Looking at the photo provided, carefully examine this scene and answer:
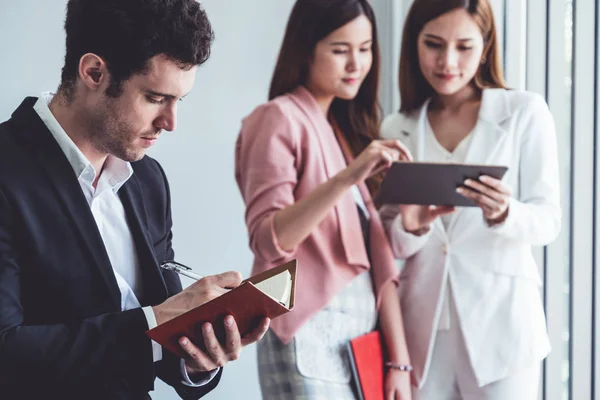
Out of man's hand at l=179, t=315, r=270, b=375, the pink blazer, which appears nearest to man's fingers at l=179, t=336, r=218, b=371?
man's hand at l=179, t=315, r=270, b=375

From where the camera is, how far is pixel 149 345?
1325mm

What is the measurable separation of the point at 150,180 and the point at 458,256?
3.10 ft

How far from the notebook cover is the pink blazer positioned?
0.14 meters

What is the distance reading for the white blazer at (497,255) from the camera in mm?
2092

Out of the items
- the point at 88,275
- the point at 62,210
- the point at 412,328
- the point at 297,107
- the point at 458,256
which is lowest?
the point at 412,328

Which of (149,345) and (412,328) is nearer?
(149,345)

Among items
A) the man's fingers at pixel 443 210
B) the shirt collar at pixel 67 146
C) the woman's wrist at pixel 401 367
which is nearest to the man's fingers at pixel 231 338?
the shirt collar at pixel 67 146

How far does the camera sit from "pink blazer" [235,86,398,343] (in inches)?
80.5

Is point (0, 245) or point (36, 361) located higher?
point (0, 245)

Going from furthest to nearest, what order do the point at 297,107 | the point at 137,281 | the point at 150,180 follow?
1. the point at 297,107
2. the point at 150,180
3. the point at 137,281

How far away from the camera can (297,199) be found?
2143 millimetres

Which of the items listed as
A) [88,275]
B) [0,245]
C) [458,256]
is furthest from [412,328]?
[0,245]

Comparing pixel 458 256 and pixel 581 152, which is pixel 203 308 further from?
pixel 581 152

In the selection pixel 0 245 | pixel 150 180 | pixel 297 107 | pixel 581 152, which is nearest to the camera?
pixel 0 245
